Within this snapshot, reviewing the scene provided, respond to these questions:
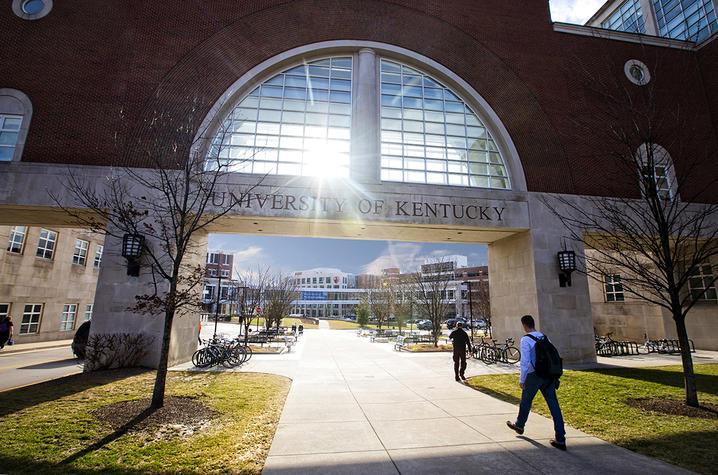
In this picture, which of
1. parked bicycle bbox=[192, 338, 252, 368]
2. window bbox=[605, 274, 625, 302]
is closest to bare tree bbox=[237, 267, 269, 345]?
parked bicycle bbox=[192, 338, 252, 368]

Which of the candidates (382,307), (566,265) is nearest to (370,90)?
(566,265)

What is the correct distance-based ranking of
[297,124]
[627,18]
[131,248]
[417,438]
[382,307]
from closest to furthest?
[417,438] → [131,248] → [297,124] → [627,18] → [382,307]

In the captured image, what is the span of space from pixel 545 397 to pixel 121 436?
654 cm

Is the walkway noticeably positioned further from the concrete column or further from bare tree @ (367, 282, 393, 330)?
bare tree @ (367, 282, 393, 330)

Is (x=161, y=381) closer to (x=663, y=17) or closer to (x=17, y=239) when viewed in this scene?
(x=17, y=239)

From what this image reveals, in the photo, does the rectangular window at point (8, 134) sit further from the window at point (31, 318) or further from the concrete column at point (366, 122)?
the window at point (31, 318)

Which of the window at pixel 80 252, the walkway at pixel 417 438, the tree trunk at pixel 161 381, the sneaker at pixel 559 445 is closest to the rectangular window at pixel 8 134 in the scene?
the tree trunk at pixel 161 381

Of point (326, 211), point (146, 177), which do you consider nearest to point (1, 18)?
point (146, 177)

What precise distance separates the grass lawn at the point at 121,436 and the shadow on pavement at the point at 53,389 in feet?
0.06

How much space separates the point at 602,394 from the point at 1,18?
24465mm

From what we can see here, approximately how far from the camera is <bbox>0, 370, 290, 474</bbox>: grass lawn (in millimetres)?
4438

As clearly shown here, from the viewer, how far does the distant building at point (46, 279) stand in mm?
20203

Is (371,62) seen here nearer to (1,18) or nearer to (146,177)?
(146,177)

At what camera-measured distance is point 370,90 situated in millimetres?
15711
